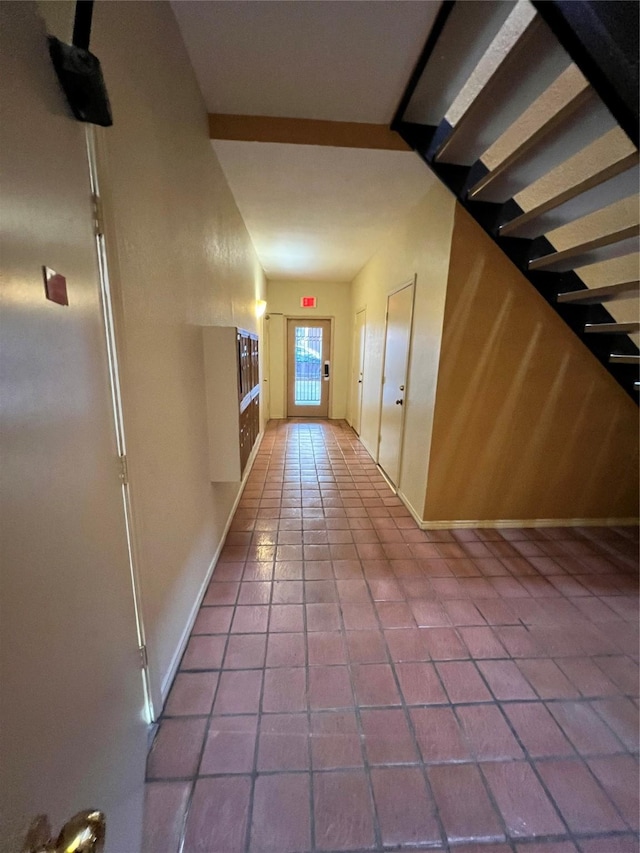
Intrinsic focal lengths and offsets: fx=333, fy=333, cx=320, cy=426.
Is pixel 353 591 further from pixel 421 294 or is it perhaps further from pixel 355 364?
pixel 355 364

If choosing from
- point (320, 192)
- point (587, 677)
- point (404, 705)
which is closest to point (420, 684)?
point (404, 705)

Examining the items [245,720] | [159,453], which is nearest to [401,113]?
[159,453]

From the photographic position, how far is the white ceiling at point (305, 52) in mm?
1333

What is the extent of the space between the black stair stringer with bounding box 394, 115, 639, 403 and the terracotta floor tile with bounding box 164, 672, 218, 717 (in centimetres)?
293

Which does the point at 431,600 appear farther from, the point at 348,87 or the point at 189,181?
the point at 348,87

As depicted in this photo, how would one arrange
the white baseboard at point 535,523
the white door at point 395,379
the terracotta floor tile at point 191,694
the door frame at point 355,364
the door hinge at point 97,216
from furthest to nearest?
1. the door frame at point 355,364
2. the white door at point 395,379
3. the white baseboard at point 535,523
4. the terracotta floor tile at point 191,694
5. the door hinge at point 97,216

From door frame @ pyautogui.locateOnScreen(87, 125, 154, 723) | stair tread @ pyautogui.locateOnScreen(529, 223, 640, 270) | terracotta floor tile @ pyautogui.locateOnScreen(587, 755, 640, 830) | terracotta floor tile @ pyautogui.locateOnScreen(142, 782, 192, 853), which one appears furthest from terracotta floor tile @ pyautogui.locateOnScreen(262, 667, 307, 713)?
stair tread @ pyautogui.locateOnScreen(529, 223, 640, 270)

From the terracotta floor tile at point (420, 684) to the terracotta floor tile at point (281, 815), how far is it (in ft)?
1.67

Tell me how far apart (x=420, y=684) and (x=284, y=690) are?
0.58 m

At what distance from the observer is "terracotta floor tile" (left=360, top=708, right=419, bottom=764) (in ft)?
3.87

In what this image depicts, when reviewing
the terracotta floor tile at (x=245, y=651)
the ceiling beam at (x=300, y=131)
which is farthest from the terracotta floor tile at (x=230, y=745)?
the ceiling beam at (x=300, y=131)

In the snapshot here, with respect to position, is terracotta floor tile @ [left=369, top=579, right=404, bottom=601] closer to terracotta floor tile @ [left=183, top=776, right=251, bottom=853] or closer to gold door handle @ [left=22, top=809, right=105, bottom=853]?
terracotta floor tile @ [left=183, top=776, right=251, bottom=853]

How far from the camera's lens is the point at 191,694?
Result: 4.52 feet

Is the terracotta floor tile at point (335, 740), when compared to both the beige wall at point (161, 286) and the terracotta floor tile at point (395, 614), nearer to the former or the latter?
the terracotta floor tile at point (395, 614)
